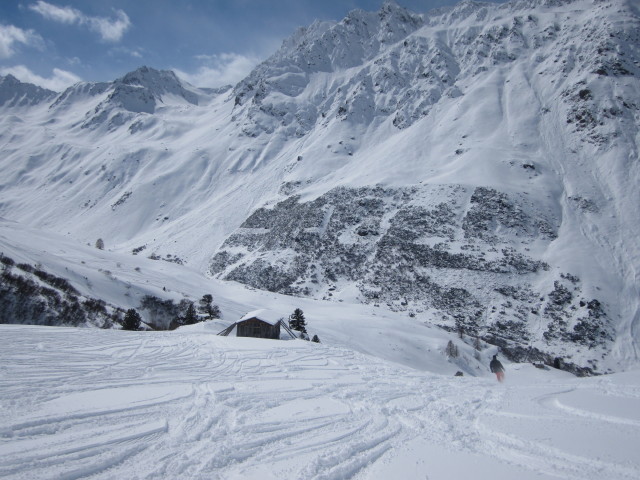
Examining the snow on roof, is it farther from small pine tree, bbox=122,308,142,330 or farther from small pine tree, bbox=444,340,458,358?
small pine tree, bbox=444,340,458,358

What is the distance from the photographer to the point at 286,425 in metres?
6.63

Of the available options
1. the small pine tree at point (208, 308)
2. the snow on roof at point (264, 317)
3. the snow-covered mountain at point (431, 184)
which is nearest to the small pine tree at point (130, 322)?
the snow on roof at point (264, 317)

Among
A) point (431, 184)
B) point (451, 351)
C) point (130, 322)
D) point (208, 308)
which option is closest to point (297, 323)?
point (208, 308)

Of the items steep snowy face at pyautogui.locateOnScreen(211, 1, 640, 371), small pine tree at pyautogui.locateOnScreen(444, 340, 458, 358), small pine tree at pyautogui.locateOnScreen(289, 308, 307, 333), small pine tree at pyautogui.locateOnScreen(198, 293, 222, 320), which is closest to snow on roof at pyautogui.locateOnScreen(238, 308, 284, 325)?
small pine tree at pyautogui.locateOnScreen(289, 308, 307, 333)

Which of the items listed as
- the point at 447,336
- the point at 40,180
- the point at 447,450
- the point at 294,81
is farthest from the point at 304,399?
the point at 40,180

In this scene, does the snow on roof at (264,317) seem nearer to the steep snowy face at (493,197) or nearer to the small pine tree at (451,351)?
the small pine tree at (451,351)

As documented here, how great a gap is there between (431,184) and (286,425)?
76.9 metres

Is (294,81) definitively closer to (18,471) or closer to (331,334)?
(331,334)

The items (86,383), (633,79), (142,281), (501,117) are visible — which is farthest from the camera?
(501,117)

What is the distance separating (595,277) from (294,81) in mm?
156970

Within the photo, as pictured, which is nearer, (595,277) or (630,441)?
(630,441)

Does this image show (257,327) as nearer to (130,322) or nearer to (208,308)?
(130,322)

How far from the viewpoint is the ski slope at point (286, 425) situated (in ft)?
16.0

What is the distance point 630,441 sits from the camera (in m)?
5.84
